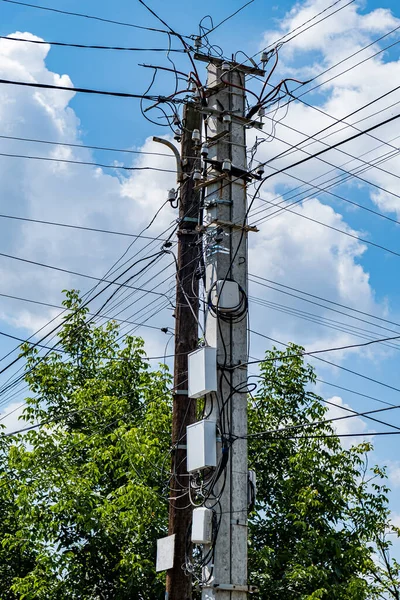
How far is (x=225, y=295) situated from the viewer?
31.9ft

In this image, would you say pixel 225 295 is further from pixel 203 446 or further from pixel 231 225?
pixel 203 446

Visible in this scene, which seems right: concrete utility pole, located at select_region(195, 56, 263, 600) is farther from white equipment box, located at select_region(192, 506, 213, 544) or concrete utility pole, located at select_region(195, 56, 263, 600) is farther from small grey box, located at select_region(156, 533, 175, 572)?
small grey box, located at select_region(156, 533, 175, 572)

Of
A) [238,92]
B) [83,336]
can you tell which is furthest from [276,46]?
[83,336]

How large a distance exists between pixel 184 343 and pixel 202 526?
→ 2.61 m

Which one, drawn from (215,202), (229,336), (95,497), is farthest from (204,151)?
(95,497)

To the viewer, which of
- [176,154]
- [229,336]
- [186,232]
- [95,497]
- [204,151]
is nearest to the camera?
[229,336]

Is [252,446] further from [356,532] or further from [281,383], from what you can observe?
[356,532]

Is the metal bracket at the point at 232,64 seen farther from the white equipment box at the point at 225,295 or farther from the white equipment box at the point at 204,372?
the white equipment box at the point at 204,372

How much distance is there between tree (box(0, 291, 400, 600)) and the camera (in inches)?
638

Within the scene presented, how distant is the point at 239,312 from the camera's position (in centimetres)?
979

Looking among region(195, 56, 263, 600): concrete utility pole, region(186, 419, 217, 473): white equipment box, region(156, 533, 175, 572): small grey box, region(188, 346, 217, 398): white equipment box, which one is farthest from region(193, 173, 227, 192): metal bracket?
region(156, 533, 175, 572): small grey box

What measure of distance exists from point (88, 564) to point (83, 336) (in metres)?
6.53

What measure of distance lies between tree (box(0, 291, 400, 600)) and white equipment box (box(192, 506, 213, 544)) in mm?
6151

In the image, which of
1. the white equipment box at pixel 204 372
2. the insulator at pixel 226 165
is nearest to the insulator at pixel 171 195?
the insulator at pixel 226 165
